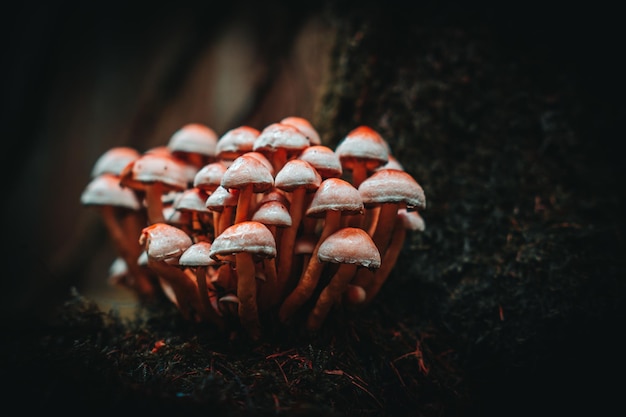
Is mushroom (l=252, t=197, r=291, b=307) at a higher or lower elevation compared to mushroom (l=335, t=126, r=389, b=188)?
lower

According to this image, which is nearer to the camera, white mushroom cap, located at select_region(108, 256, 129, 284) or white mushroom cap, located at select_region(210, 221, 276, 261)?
white mushroom cap, located at select_region(210, 221, 276, 261)

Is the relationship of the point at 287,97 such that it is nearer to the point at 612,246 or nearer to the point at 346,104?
the point at 346,104

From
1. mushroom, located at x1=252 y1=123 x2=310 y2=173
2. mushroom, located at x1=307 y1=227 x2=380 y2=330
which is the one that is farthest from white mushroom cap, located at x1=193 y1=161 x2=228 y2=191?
mushroom, located at x1=307 y1=227 x2=380 y2=330

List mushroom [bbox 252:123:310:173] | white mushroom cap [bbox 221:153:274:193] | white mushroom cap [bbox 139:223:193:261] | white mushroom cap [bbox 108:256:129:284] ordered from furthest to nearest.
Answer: white mushroom cap [bbox 108:256:129:284] → mushroom [bbox 252:123:310:173] → white mushroom cap [bbox 139:223:193:261] → white mushroom cap [bbox 221:153:274:193]

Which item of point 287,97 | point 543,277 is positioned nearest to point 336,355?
point 543,277

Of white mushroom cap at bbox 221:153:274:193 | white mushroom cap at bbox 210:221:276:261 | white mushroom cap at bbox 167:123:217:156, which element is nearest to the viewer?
white mushroom cap at bbox 210:221:276:261

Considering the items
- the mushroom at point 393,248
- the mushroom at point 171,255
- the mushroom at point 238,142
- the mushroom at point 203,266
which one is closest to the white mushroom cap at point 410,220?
the mushroom at point 393,248

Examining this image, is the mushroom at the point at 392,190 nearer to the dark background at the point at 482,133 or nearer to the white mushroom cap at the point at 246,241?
the white mushroom cap at the point at 246,241

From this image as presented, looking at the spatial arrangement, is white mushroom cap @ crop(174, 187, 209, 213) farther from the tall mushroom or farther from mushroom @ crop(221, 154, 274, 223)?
mushroom @ crop(221, 154, 274, 223)
